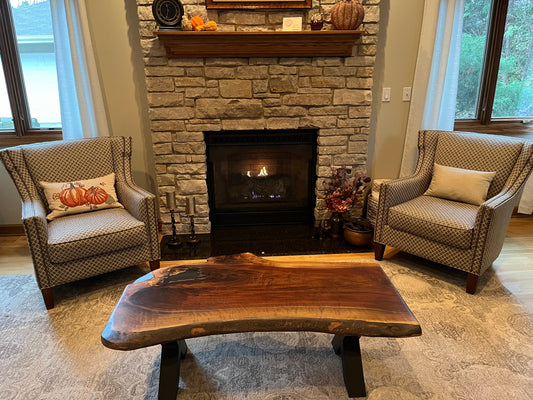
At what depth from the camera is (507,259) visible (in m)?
3.01

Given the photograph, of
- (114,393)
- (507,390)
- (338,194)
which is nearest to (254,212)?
(338,194)

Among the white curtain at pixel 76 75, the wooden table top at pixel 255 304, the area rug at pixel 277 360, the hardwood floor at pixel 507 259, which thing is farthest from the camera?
the white curtain at pixel 76 75

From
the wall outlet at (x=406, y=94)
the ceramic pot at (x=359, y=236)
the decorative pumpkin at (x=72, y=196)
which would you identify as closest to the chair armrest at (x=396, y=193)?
the ceramic pot at (x=359, y=236)

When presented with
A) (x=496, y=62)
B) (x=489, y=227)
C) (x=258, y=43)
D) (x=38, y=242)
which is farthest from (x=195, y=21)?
(x=496, y=62)

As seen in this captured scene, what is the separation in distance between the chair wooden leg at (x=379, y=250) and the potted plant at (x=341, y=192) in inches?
15.9

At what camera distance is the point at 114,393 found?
1810 mm

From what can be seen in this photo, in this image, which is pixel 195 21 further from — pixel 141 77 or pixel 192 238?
pixel 192 238

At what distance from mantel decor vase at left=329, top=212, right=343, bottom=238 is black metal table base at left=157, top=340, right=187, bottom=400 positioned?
197 cm

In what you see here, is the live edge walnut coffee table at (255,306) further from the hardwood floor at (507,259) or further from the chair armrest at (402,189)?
the hardwood floor at (507,259)

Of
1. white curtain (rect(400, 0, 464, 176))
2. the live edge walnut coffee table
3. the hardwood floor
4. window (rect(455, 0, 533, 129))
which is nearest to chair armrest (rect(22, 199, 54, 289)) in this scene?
the hardwood floor

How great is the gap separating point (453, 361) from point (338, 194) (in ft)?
5.11

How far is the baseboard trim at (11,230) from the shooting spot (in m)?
3.49

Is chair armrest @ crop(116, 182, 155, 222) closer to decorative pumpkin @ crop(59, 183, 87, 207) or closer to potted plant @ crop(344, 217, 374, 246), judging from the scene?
decorative pumpkin @ crop(59, 183, 87, 207)

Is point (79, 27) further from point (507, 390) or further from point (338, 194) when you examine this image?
point (507, 390)
